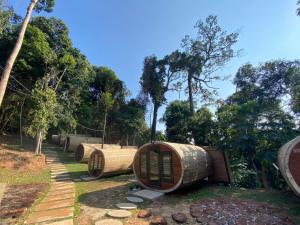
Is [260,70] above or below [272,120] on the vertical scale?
above

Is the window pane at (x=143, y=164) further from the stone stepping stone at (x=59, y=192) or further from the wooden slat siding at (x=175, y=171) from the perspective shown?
the stone stepping stone at (x=59, y=192)

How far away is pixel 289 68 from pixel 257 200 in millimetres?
21700

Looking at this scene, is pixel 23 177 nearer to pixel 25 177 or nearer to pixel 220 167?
pixel 25 177

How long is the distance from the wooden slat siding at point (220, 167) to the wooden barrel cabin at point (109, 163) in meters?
5.01

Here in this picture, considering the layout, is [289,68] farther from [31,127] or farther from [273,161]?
[31,127]

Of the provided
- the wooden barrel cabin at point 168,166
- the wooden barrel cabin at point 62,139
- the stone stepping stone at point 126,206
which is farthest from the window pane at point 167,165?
the wooden barrel cabin at point 62,139

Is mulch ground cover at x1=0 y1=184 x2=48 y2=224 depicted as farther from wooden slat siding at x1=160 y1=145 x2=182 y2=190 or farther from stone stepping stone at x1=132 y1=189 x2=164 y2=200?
wooden slat siding at x1=160 y1=145 x2=182 y2=190

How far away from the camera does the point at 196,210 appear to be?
20.6 ft

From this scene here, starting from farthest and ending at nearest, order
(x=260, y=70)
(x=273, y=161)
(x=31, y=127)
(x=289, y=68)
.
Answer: (x=260, y=70) → (x=289, y=68) → (x=31, y=127) → (x=273, y=161)

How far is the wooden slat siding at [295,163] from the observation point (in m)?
6.48

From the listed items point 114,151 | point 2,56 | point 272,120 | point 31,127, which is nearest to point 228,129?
point 272,120

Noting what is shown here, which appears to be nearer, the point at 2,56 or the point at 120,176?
the point at 120,176

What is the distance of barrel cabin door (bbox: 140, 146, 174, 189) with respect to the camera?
332 inches

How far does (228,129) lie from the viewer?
40.1 ft
